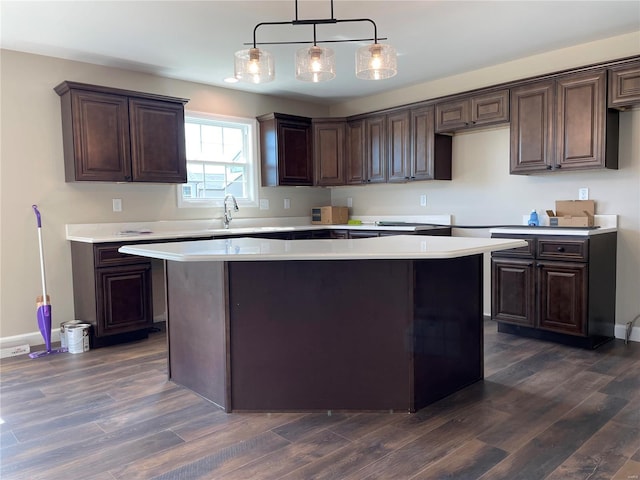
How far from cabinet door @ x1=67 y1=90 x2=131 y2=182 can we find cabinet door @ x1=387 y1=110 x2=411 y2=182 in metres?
2.67

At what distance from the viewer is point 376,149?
5.31 metres

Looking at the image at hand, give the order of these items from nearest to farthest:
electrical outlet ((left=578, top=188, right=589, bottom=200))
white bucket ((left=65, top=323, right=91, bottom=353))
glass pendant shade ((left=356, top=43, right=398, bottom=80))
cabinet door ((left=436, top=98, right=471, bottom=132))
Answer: glass pendant shade ((left=356, top=43, right=398, bottom=80)), white bucket ((left=65, top=323, right=91, bottom=353)), electrical outlet ((left=578, top=188, right=589, bottom=200)), cabinet door ((left=436, top=98, right=471, bottom=132))

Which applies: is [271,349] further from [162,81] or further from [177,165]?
[162,81]

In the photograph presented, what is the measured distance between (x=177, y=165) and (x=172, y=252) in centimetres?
227

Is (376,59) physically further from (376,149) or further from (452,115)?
(376,149)

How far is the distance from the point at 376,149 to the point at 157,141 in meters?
2.36

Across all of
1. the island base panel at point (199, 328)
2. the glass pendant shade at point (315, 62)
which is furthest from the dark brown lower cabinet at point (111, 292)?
the glass pendant shade at point (315, 62)

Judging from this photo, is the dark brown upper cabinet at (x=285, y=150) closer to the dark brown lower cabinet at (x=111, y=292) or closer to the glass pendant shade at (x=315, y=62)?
the dark brown lower cabinet at (x=111, y=292)

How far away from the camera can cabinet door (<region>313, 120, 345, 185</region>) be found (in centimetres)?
560

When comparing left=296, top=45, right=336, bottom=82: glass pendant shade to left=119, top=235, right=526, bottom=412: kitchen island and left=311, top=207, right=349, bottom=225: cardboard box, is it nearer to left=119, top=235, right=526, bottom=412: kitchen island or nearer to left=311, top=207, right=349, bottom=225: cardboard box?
left=119, top=235, right=526, bottom=412: kitchen island

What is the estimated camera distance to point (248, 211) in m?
5.40

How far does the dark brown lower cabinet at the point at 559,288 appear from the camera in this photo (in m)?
3.54

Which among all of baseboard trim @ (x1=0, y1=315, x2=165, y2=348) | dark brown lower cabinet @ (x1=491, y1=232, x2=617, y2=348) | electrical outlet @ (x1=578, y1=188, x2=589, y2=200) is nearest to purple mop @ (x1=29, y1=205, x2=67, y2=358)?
baseboard trim @ (x1=0, y1=315, x2=165, y2=348)

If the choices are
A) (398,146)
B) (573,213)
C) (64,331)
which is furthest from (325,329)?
(398,146)
